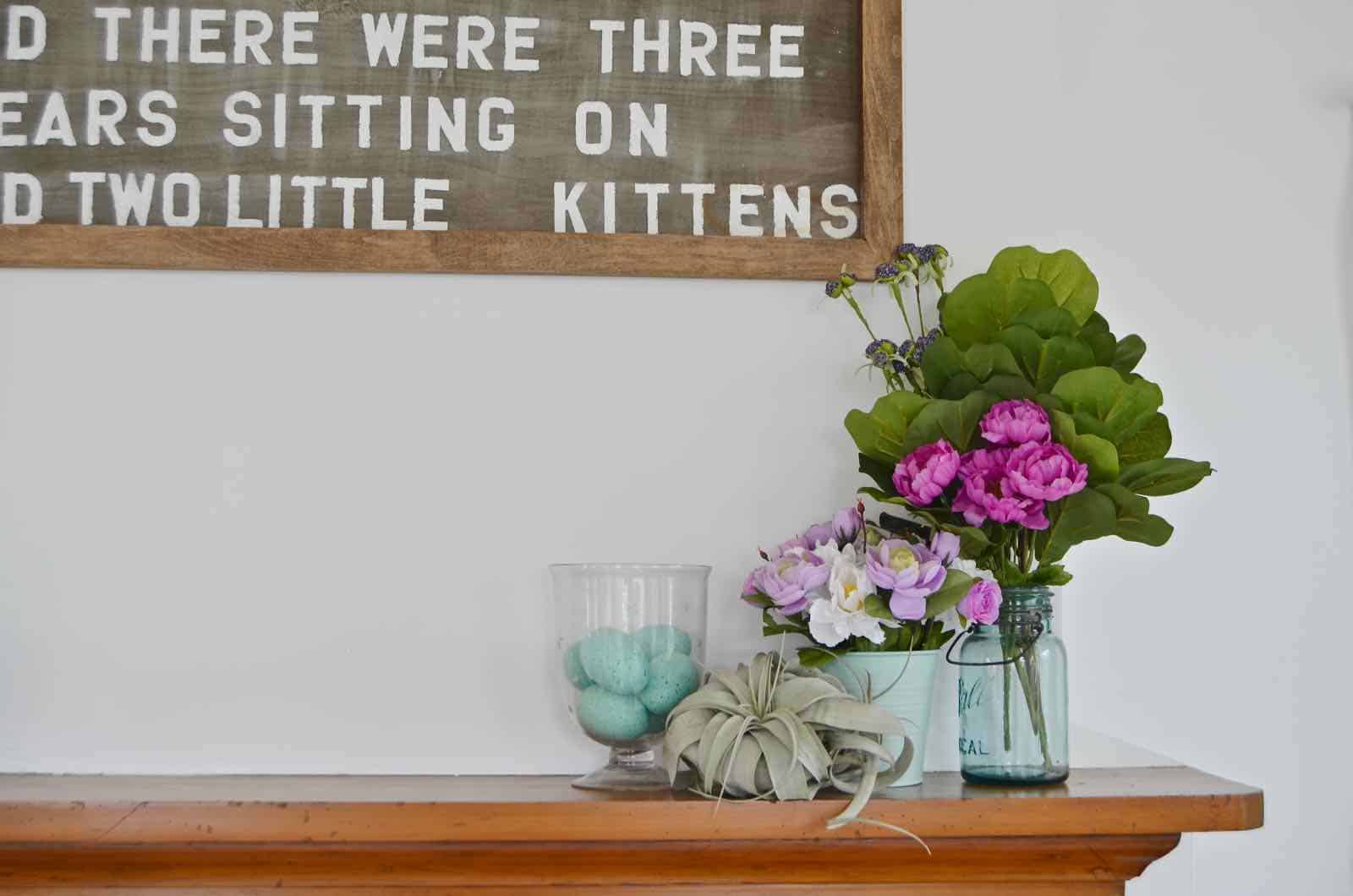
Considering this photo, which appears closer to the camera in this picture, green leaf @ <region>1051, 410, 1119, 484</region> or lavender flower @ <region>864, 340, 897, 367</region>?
green leaf @ <region>1051, 410, 1119, 484</region>

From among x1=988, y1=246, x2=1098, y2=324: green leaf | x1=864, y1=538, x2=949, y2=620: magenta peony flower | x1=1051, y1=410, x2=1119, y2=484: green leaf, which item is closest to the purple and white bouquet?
x1=864, y1=538, x2=949, y2=620: magenta peony flower

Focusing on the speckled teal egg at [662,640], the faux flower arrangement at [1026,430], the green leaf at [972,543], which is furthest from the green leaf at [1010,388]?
the speckled teal egg at [662,640]

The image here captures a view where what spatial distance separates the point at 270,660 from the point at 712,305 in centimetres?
52

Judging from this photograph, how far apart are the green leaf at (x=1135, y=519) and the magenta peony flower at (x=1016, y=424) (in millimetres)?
79

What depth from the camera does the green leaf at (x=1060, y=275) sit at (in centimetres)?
104

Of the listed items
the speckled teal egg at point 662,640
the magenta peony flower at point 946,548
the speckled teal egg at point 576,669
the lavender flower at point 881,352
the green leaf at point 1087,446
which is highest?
the lavender flower at point 881,352

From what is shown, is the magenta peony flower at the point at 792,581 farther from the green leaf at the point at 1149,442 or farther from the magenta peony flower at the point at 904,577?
the green leaf at the point at 1149,442

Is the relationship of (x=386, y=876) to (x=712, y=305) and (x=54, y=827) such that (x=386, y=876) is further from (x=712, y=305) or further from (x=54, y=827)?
(x=712, y=305)

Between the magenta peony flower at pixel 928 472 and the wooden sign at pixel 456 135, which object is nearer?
the magenta peony flower at pixel 928 472

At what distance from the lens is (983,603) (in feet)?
3.14

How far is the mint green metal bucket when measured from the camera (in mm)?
989

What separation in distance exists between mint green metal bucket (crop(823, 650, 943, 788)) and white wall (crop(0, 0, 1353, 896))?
13 centimetres

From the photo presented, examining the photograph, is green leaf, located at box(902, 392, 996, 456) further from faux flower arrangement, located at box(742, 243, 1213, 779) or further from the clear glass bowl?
the clear glass bowl

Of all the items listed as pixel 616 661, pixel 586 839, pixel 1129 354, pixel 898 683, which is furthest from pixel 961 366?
pixel 586 839
